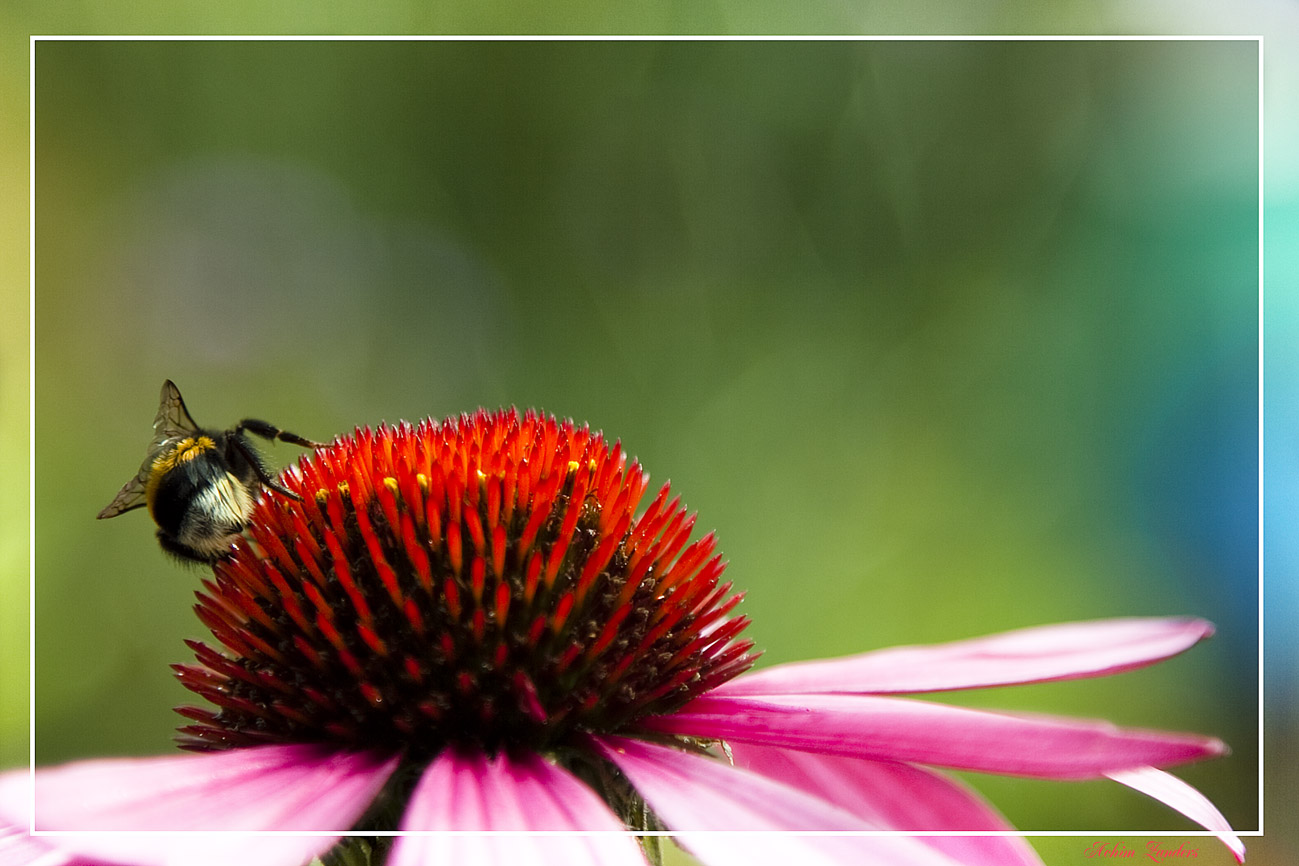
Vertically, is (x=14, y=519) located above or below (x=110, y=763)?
above

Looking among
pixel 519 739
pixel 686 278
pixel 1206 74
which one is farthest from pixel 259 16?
pixel 1206 74

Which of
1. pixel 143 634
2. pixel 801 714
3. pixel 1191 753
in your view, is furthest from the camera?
pixel 143 634

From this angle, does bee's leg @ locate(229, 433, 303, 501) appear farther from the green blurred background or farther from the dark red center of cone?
the green blurred background

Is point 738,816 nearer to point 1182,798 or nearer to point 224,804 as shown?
point 224,804

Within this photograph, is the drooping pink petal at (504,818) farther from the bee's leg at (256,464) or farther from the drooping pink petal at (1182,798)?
the drooping pink petal at (1182,798)

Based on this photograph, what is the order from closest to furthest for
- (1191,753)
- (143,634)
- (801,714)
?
1. (1191,753)
2. (801,714)
3. (143,634)

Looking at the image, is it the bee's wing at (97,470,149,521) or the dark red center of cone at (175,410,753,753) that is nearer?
the dark red center of cone at (175,410,753,753)

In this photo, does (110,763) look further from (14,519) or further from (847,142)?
(847,142)

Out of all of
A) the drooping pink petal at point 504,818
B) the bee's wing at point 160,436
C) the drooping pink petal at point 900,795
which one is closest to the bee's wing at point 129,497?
the bee's wing at point 160,436

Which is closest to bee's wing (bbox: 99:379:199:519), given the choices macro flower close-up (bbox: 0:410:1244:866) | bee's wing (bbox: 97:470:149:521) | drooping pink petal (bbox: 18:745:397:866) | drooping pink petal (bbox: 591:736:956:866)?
bee's wing (bbox: 97:470:149:521)
